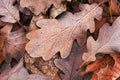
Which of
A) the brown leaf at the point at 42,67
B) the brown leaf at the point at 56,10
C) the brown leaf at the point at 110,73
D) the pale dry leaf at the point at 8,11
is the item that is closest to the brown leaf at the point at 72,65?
the brown leaf at the point at 42,67

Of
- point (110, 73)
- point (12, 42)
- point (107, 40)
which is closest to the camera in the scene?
point (110, 73)

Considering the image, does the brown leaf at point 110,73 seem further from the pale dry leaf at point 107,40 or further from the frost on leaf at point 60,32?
the frost on leaf at point 60,32

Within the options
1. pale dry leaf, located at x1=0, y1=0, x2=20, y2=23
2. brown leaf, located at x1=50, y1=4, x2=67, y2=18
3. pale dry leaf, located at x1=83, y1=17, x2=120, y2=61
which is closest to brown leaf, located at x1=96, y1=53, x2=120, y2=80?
pale dry leaf, located at x1=83, y1=17, x2=120, y2=61

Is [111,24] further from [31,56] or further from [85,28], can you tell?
[31,56]

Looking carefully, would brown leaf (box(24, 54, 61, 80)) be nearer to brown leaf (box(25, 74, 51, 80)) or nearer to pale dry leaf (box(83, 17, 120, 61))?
brown leaf (box(25, 74, 51, 80))

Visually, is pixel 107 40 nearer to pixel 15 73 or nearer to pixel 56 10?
pixel 56 10

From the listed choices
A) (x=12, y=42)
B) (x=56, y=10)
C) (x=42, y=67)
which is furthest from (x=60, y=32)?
(x=12, y=42)

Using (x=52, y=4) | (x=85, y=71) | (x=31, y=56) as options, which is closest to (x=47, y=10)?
(x=52, y=4)
